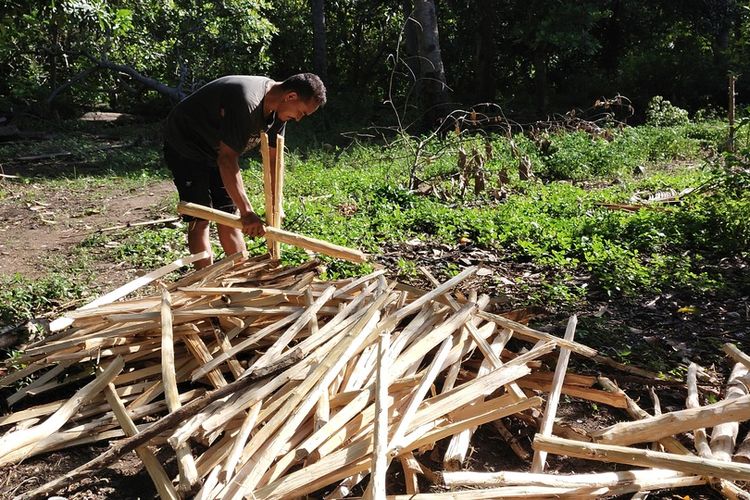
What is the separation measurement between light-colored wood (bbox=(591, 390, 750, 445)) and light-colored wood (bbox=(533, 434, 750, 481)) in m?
0.21

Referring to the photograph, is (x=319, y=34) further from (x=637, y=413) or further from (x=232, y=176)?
(x=637, y=413)

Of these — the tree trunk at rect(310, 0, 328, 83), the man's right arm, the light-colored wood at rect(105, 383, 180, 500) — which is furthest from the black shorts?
the tree trunk at rect(310, 0, 328, 83)

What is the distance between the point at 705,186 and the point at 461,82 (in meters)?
15.8

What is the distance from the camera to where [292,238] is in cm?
357

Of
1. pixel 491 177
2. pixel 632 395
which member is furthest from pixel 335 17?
pixel 632 395

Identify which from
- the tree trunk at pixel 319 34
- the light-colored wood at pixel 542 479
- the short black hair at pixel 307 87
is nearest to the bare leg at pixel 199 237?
the short black hair at pixel 307 87

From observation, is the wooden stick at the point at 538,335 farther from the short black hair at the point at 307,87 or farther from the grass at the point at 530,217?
the short black hair at the point at 307,87

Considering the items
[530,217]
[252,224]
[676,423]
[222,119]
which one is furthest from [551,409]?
[530,217]

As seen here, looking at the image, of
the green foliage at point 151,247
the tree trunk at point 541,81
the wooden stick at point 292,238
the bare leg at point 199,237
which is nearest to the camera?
the wooden stick at point 292,238

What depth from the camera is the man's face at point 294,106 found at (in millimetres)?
3896

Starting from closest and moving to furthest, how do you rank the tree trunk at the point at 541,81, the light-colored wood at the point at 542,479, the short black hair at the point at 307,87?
1. the light-colored wood at the point at 542,479
2. the short black hair at the point at 307,87
3. the tree trunk at the point at 541,81

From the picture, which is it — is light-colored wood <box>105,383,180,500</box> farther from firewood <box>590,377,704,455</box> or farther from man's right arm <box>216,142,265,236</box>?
firewood <box>590,377,704,455</box>

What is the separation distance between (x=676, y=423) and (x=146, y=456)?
2.06 metres

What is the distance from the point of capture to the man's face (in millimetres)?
3896
